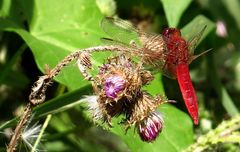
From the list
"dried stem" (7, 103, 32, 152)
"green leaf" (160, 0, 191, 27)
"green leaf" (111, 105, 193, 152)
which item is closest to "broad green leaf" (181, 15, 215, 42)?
"green leaf" (160, 0, 191, 27)

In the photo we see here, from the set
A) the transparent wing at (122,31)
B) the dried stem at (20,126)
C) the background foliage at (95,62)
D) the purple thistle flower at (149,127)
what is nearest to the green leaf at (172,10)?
the background foliage at (95,62)

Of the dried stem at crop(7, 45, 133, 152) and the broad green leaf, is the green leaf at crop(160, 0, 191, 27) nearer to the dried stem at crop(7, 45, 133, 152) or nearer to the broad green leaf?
the broad green leaf

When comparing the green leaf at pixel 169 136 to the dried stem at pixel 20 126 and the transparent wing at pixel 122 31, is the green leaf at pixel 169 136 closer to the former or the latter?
the transparent wing at pixel 122 31

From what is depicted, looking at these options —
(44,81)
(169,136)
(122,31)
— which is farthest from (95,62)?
(44,81)

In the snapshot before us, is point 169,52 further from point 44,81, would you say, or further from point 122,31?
point 44,81

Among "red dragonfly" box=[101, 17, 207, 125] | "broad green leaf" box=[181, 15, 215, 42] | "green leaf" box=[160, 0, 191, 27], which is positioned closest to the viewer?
"red dragonfly" box=[101, 17, 207, 125]

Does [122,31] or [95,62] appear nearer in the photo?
[122,31]
